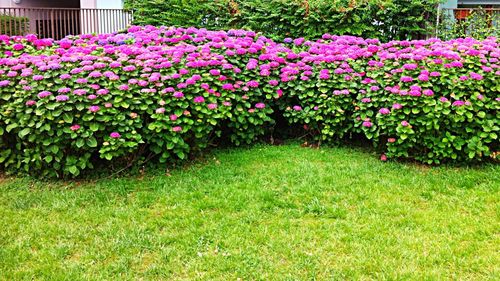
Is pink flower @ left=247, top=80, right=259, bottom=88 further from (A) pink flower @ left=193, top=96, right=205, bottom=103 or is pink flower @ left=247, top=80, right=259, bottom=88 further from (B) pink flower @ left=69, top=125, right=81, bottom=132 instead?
(B) pink flower @ left=69, top=125, right=81, bottom=132

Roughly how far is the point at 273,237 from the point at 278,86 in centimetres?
252

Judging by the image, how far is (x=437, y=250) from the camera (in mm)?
2920

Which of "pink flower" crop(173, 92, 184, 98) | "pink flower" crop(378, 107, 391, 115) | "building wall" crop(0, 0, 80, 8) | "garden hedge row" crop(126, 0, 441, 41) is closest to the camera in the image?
"pink flower" crop(173, 92, 184, 98)

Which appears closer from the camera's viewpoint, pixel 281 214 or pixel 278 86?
pixel 281 214

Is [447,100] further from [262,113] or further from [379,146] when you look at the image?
[262,113]

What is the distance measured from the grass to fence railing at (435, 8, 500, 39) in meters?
3.88

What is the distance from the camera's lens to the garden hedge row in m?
7.40

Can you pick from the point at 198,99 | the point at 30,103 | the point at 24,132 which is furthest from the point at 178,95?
the point at 24,132

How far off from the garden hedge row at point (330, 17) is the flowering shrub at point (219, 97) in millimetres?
2185

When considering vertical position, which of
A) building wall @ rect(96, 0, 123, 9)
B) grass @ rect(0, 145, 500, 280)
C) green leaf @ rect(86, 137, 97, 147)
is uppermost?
building wall @ rect(96, 0, 123, 9)

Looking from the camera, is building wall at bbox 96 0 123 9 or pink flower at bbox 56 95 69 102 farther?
building wall at bbox 96 0 123 9

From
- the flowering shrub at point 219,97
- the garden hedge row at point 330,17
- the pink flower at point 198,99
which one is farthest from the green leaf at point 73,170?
the garden hedge row at point 330,17

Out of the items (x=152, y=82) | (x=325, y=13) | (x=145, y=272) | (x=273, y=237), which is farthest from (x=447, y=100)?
(x=325, y=13)

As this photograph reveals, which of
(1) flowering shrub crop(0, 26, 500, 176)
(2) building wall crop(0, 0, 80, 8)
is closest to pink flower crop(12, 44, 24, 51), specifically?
(1) flowering shrub crop(0, 26, 500, 176)
